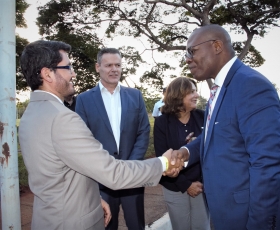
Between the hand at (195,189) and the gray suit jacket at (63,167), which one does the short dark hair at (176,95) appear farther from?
the gray suit jacket at (63,167)

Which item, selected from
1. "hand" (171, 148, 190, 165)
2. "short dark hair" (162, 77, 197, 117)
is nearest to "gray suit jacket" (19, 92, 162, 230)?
"hand" (171, 148, 190, 165)

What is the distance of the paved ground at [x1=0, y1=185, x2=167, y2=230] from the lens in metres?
4.85

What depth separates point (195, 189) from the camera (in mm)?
3303

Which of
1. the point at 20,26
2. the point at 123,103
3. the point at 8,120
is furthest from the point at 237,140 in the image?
the point at 20,26

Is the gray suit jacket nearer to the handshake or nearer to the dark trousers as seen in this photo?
the handshake

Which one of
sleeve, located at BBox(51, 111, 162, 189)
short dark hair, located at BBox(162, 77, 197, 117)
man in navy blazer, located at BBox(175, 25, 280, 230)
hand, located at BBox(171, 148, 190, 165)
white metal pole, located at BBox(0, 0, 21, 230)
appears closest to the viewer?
man in navy blazer, located at BBox(175, 25, 280, 230)

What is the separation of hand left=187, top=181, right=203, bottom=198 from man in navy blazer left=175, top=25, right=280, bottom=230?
936mm

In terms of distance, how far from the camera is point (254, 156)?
1.88m

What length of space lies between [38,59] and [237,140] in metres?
1.62

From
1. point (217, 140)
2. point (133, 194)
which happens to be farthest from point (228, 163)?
point (133, 194)

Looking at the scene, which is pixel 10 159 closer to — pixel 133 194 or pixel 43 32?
pixel 133 194

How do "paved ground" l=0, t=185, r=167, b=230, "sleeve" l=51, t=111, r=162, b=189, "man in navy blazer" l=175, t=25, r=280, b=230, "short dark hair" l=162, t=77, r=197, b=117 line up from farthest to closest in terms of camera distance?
"paved ground" l=0, t=185, r=167, b=230, "short dark hair" l=162, t=77, r=197, b=117, "sleeve" l=51, t=111, r=162, b=189, "man in navy blazer" l=175, t=25, r=280, b=230

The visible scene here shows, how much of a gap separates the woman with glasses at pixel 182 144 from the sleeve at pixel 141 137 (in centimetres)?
20

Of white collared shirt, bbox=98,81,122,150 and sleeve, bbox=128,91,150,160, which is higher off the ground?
white collared shirt, bbox=98,81,122,150
